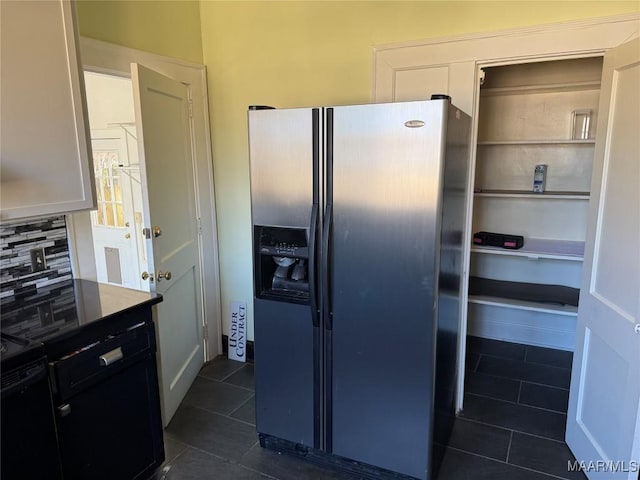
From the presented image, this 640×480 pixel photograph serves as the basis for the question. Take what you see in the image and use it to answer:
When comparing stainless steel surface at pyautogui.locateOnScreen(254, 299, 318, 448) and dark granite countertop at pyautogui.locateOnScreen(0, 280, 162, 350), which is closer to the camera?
dark granite countertop at pyautogui.locateOnScreen(0, 280, 162, 350)

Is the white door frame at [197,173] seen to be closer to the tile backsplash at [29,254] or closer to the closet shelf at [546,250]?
the tile backsplash at [29,254]

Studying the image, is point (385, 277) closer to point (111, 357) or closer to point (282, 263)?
point (282, 263)

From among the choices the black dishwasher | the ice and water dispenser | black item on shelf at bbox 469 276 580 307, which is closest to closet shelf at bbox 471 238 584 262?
black item on shelf at bbox 469 276 580 307

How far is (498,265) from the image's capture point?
3.65 metres

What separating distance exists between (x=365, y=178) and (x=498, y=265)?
2232 mm

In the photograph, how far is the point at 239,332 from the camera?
3.36 meters

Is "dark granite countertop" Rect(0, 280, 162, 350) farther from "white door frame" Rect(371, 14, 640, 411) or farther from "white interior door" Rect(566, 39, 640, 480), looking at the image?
"white interior door" Rect(566, 39, 640, 480)

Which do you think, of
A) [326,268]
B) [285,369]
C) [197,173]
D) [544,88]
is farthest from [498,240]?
[197,173]

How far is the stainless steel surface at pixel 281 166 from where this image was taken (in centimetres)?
199

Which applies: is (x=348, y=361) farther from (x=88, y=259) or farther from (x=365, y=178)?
(x=88, y=259)

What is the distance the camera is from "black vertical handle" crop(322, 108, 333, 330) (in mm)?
1926

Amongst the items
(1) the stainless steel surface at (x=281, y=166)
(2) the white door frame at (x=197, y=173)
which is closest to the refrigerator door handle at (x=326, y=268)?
(1) the stainless steel surface at (x=281, y=166)

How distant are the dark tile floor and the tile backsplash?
3.64 ft

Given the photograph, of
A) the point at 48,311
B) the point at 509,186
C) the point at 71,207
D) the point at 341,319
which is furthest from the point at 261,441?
the point at 509,186
